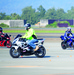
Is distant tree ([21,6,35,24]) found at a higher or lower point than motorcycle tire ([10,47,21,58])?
higher

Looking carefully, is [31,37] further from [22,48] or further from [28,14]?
[28,14]

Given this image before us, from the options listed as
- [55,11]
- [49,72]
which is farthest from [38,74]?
[55,11]

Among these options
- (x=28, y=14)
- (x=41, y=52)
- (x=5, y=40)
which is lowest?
(x=41, y=52)

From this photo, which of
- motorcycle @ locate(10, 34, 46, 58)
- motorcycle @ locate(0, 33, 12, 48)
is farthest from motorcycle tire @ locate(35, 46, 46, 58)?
motorcycle @ locate(0, 33, 12, 48)

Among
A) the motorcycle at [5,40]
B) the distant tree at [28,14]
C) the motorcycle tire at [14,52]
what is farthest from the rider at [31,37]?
the distant tree at [28,14]

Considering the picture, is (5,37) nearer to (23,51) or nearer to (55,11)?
(23,51)

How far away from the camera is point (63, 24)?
305 ft

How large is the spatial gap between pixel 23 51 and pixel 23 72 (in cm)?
420

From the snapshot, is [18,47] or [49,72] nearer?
[49,72]

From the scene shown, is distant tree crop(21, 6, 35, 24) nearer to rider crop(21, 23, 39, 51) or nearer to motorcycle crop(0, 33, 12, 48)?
motorcycle crop(0, 33, 12, 48)

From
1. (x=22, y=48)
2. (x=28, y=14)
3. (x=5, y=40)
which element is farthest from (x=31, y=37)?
(x=28, y=14)

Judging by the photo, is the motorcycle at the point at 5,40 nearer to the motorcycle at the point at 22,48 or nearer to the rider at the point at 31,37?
the rider at the point at 31,37

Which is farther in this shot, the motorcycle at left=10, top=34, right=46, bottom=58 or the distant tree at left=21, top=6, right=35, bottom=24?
the distant tree at left=21, top=6, right=35, bottom=24

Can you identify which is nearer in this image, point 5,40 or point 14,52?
point 14,52
